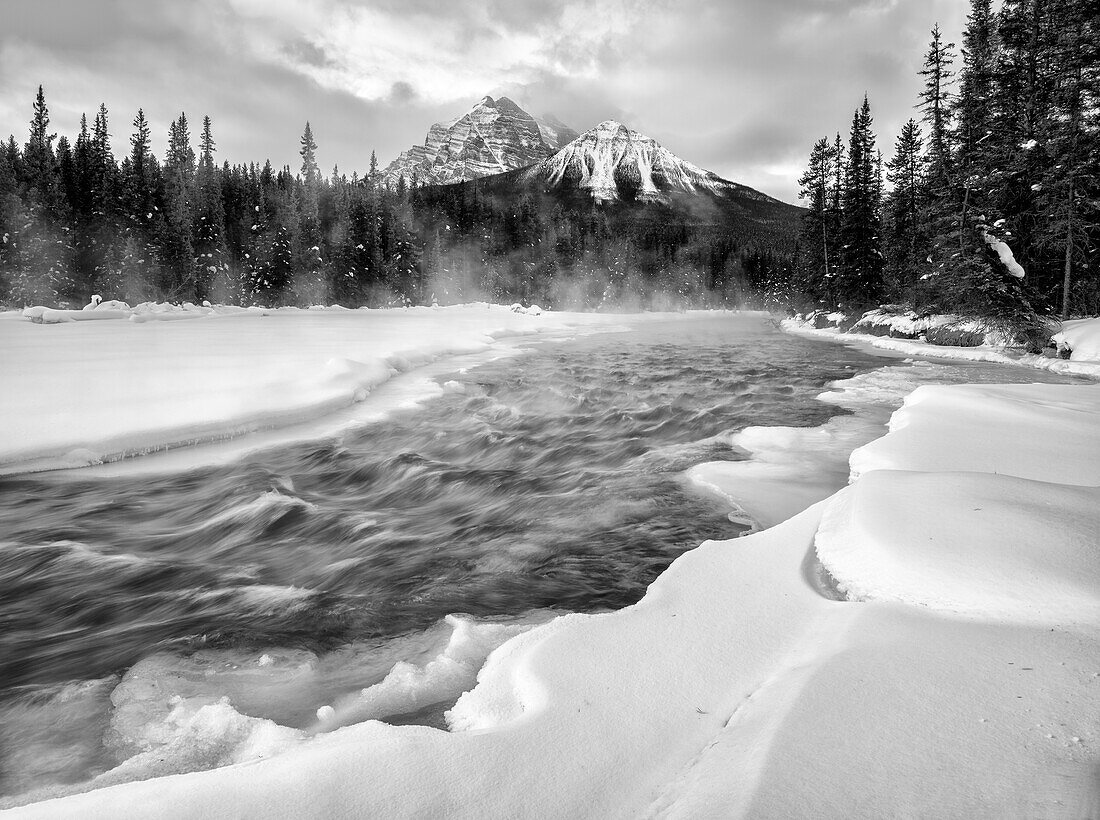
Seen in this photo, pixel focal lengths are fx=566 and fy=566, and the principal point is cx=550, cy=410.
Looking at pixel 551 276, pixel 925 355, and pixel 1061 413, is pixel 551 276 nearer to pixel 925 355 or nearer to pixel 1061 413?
pixel 925 355

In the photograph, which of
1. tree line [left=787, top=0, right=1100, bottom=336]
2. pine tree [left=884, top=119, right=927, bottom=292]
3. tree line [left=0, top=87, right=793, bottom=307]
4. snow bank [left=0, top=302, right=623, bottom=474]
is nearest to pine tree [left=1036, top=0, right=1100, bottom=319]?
tree line [left=787, top=0, right=1100, bottom=336]

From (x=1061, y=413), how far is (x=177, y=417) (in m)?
12.8

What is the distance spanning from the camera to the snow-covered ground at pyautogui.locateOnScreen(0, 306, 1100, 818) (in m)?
1.79

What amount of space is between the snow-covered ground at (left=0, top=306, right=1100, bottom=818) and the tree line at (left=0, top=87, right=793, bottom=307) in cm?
5085

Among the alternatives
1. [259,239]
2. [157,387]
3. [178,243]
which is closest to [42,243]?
[178,243]

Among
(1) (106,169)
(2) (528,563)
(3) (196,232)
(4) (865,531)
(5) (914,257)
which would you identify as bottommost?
(2) (528,563)

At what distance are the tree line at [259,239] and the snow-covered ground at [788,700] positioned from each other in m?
50.8

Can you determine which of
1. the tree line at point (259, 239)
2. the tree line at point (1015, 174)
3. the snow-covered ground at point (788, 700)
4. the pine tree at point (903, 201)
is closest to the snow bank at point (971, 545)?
the snow-covered ground at point (788, 700)

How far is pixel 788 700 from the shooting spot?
7.22 feet

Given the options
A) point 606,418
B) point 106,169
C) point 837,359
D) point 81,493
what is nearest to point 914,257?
point 837,359

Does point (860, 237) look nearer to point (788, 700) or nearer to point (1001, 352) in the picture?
point (1001, 352)

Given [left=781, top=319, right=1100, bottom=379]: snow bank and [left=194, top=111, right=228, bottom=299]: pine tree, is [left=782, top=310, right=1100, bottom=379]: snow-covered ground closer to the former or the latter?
[left=781, top=319, right=1100, bottom=379]: snow bank

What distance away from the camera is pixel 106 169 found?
50312 millimetres

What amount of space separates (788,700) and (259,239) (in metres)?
61.2
